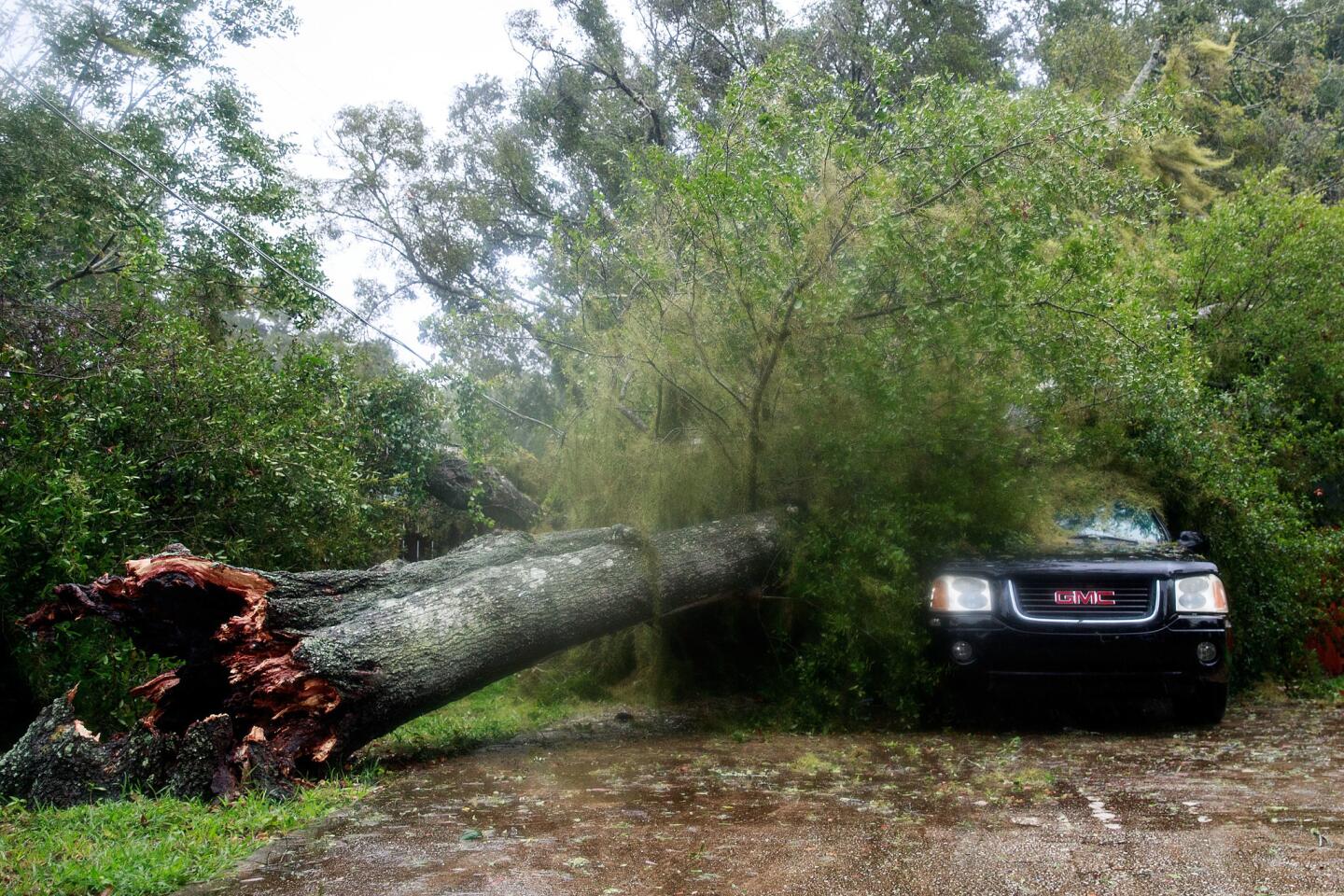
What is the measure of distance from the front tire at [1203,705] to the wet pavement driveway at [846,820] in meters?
0.31

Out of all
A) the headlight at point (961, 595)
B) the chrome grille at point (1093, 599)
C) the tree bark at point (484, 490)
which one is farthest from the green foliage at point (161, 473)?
the chrome grille at point (1093, 599)

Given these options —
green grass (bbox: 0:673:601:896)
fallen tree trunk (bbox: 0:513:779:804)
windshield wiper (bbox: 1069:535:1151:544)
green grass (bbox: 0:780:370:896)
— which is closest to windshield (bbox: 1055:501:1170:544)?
windshield wiper (bbox: 1069:535:1151:544)

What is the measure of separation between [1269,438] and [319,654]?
27.7 ft

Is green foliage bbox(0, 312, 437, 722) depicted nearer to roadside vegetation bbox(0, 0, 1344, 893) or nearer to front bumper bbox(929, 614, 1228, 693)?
roadside vegetation bbox(0, 0, 1344, 893)

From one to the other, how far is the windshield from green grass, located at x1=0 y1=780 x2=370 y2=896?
556 centimetres

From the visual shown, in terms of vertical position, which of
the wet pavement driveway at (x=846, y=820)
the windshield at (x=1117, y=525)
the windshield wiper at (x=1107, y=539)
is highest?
the windshield at (x=1117, y=525)

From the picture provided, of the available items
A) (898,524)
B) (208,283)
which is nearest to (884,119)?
(898,524)

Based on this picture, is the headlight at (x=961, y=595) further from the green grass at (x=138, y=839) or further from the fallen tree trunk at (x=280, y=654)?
the green grass at (x=138, y=839)

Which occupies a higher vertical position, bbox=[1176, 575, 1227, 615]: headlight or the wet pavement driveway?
bbox=[1176, 575, 1227, 615]: headlight

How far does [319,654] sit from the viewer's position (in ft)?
17.3

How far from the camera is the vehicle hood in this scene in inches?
261

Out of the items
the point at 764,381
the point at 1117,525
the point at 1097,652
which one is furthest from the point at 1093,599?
the point at 764,381

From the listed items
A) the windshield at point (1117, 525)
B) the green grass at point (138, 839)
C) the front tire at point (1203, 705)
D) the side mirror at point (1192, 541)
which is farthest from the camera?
the windshield at point (1117, 525)

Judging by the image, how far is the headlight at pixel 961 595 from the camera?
6.70 metres
